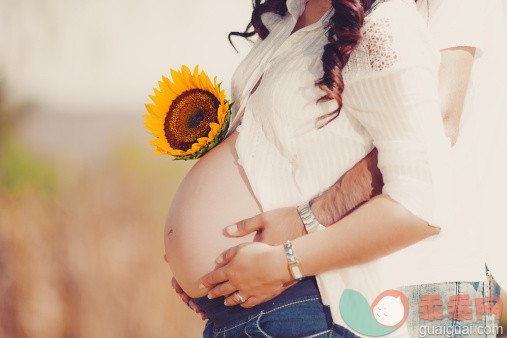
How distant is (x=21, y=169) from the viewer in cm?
262

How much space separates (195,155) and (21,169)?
178cm

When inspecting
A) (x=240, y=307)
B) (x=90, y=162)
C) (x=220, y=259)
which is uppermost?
(x=90, y=162)

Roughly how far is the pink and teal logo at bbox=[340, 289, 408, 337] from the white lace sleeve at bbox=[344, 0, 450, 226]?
7.3 inches

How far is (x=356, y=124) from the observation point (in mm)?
969

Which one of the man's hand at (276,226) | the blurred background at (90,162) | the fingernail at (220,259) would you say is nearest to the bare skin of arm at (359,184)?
the man's hand at (276,226)

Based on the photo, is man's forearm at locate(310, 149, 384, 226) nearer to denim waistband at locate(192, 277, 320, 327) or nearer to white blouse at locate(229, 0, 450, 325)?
white blouse at locate(229, 0, 450, 325)

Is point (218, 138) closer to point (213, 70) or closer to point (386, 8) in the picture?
point (386, 8)

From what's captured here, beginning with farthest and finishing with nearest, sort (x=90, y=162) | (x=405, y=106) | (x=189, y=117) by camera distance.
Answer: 1. (x=90, y=162)
2. (x=189, y=117)
3. (x=405, y=106)

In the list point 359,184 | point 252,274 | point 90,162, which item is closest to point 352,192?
point 359,184

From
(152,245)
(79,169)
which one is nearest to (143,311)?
(152,245)

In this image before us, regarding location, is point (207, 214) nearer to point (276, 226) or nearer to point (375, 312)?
point (276, 226)

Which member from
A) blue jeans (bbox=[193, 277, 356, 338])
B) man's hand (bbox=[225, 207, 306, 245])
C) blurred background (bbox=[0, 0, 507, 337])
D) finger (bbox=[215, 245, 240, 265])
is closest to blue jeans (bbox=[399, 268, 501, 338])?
blue jeans (bbox=[193, 277, 356, 338])

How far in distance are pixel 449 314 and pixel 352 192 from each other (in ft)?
0.99

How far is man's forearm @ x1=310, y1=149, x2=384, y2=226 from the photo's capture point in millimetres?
951
